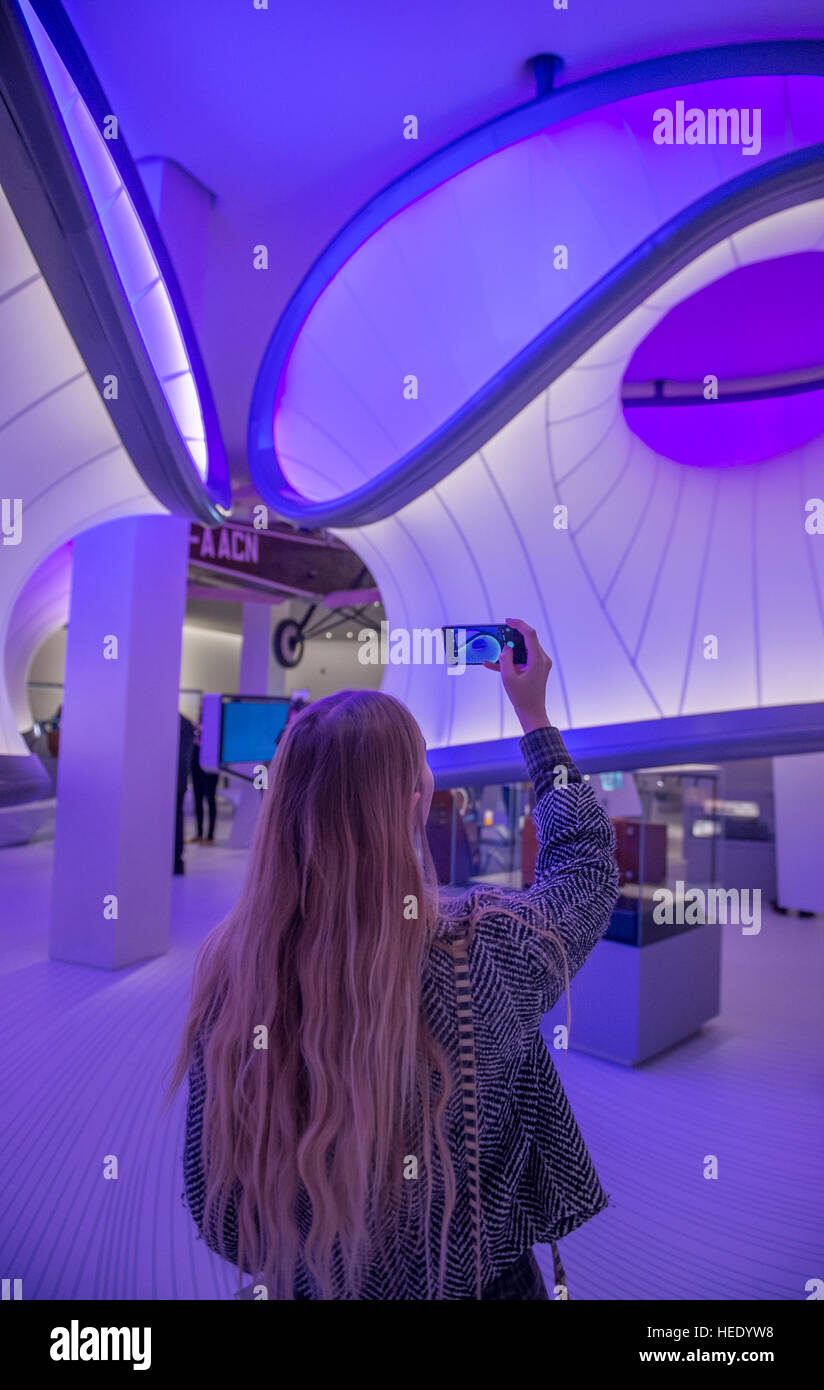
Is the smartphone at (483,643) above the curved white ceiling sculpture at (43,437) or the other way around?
the other way around

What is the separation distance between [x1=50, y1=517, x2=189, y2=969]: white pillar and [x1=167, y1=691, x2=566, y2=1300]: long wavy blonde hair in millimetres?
4296

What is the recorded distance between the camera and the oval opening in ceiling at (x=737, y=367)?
574 centimetres

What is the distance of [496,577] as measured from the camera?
4.99 meters

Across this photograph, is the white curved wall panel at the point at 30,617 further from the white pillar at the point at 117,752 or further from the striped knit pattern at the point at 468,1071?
the striped knit pattern at the point at 468,1071

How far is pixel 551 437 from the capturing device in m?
4.47

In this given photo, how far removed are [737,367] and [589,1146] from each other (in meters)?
5.66

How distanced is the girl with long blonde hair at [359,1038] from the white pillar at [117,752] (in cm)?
425

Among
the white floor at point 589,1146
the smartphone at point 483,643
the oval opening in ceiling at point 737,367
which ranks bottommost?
the white floor at point 589,1146

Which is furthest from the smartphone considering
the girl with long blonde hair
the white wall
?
the white wall

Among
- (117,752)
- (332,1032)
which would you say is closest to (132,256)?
(117,752)

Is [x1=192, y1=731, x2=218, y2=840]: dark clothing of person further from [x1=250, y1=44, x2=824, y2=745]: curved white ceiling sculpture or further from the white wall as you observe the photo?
[x1=250, y1=44, x2=824, y2=745]: curved white ceiling sculpture

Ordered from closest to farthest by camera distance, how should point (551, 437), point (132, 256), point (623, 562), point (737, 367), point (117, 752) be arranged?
point (132, 256)
point (551, 437)
point (623, 562)
point (117, 752)
point (737, 367)

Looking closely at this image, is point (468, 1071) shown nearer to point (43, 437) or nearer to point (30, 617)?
point (43, 437)
